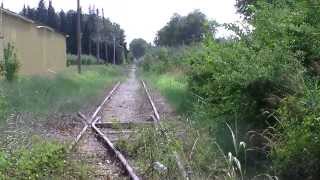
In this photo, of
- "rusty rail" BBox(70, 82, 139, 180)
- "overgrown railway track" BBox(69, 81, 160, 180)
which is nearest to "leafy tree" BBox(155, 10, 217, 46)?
"rusty rail" BBox(70, 82, 139, 180)

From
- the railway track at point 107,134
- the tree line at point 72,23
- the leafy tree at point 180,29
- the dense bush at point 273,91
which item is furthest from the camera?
the tree line at point 72,23

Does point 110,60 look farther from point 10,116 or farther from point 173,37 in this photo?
point 10,116

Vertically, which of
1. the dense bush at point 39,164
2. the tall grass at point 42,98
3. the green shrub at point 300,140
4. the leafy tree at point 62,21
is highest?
the leafy tree at point 62,21

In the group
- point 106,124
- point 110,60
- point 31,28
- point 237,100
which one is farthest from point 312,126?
point 110,60

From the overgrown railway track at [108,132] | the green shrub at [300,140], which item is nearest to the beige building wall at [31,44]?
the overgrown railway track at [108,132]

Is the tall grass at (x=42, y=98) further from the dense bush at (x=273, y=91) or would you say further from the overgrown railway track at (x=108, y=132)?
the dense bush at (x=273, y=91)

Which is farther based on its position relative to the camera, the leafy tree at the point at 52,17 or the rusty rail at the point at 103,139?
the leafy tree at the point at 52,17

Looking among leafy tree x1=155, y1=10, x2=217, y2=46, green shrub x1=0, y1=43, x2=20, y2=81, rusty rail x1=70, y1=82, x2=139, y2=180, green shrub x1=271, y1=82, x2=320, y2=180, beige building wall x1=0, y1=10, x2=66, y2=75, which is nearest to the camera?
green shrub x1=271, y1=82, x2=320, y2=180

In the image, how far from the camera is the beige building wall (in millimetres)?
40609

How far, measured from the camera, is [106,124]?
18.2 meters

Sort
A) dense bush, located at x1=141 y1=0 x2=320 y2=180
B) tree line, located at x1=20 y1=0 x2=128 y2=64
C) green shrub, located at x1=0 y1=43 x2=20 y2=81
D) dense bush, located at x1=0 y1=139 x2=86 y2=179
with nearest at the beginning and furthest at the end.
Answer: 1. dense bush, located at x1=141 y1=0 x2=320 y2=180
2. dense bush, located at x1=0 y1=139 x2=86 y2=179
3. green shrub, located at x1=0 y1=43 x2=20 y2=81
4. tree line, located at x1=20 y1=0 x2=128 y2=64

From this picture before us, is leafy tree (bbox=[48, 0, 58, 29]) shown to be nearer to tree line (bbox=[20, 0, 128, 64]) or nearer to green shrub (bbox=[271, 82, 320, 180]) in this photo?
tree line (bbox=[20, 0, 128, 64])

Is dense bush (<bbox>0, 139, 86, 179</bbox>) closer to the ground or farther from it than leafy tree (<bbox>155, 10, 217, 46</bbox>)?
closer to the ground

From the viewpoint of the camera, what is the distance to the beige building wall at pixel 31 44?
40.6 meters
